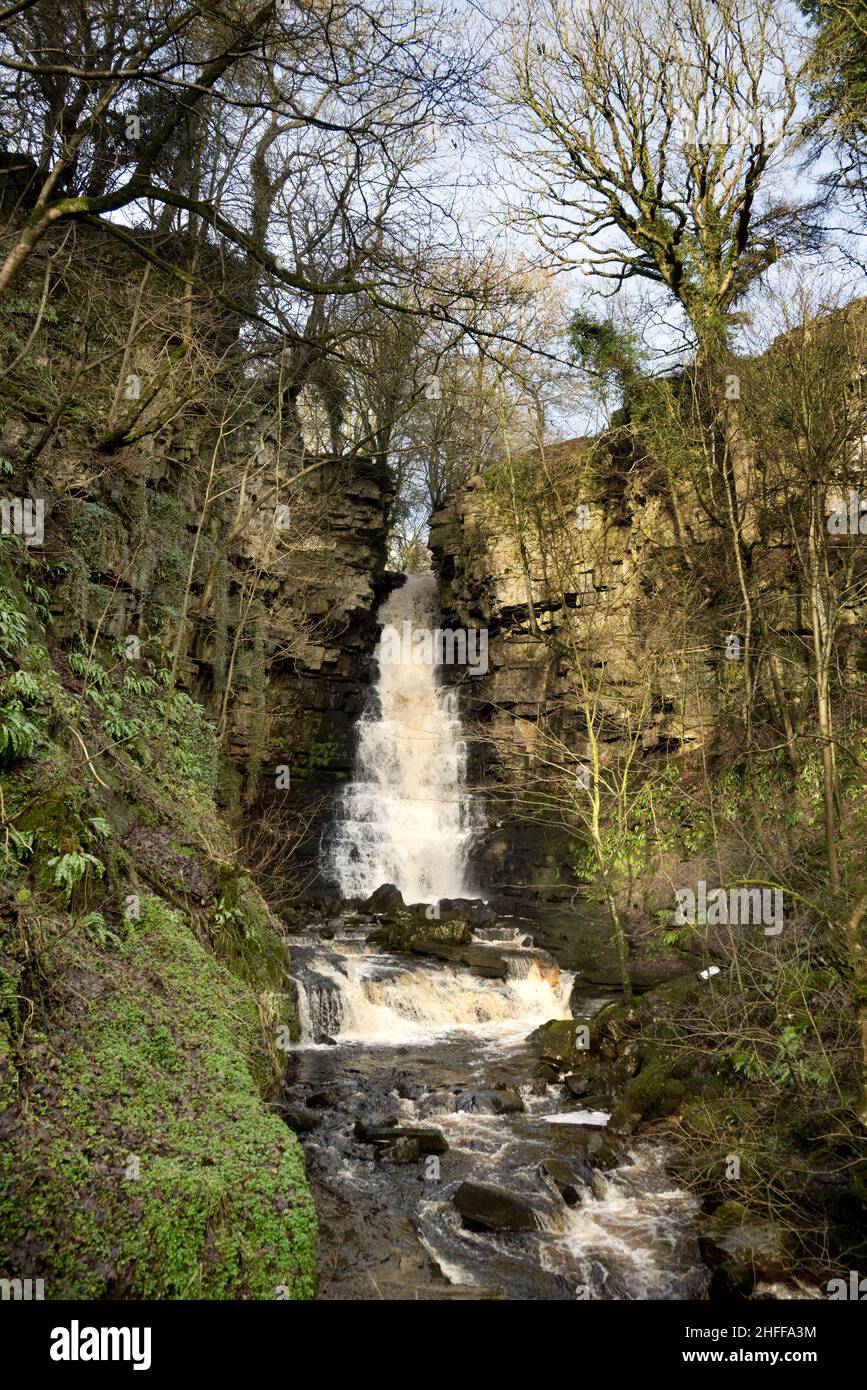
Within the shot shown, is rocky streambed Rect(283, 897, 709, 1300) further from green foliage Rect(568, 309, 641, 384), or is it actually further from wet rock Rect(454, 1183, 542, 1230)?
green foliage Rect(568, 309, 641, 384)

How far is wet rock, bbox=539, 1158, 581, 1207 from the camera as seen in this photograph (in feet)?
24.9

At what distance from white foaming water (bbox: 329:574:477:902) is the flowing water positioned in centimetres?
247

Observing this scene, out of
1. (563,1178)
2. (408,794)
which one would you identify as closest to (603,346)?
(408,794)

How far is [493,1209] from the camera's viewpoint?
7125mm

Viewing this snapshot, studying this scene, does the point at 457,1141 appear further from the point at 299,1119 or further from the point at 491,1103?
the point at 299,1119

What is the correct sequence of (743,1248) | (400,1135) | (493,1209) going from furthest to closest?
(400,1135) → (493,1209) → (743,1248)

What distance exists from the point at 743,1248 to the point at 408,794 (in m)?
15.3

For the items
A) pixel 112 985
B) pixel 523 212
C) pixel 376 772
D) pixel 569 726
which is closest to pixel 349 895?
pixel 376 772

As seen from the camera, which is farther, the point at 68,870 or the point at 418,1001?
the point at 418,1001

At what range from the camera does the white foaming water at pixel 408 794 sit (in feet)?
65.1

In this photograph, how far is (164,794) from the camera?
9.95 m
